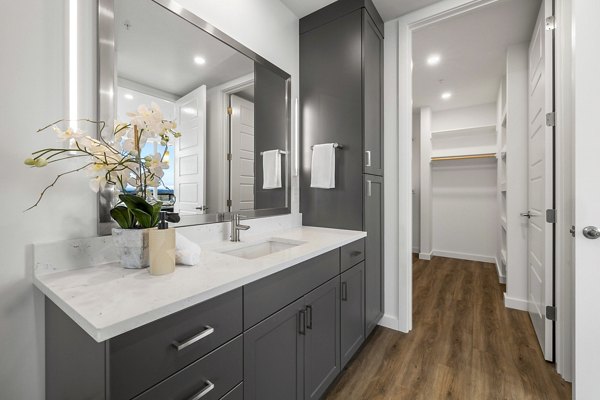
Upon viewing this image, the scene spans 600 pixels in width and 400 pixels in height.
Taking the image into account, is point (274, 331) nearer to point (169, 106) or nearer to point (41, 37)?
point (169, 106)

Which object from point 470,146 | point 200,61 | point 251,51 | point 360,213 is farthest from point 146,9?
point 470,146

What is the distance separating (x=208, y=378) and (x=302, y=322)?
0.52m

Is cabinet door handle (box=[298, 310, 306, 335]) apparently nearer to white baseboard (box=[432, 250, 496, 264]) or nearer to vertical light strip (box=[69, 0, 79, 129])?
vertical light strip (box=[69, 0, 79, 129])

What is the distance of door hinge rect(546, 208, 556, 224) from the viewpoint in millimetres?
1660

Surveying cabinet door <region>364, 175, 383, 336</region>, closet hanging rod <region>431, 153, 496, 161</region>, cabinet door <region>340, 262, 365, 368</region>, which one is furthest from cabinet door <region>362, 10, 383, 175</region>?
closet hanging rod <region>431, 153, 496, 161</region>

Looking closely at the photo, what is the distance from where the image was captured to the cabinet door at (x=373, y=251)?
1944mm

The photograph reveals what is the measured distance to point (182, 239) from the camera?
41.4 inches

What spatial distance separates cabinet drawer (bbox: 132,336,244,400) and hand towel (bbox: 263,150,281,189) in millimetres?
1184

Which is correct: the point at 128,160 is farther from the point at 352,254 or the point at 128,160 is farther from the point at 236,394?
the point at 352,254

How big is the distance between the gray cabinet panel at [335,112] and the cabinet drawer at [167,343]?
127 centimetres

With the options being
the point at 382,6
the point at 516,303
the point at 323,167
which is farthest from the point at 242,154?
the point at 516,303

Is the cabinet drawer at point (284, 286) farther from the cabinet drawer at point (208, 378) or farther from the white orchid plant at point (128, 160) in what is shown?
the white orchid plant at point (128, 160)

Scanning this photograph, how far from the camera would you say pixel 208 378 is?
31.3 inches

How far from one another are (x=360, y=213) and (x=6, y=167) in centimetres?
174
